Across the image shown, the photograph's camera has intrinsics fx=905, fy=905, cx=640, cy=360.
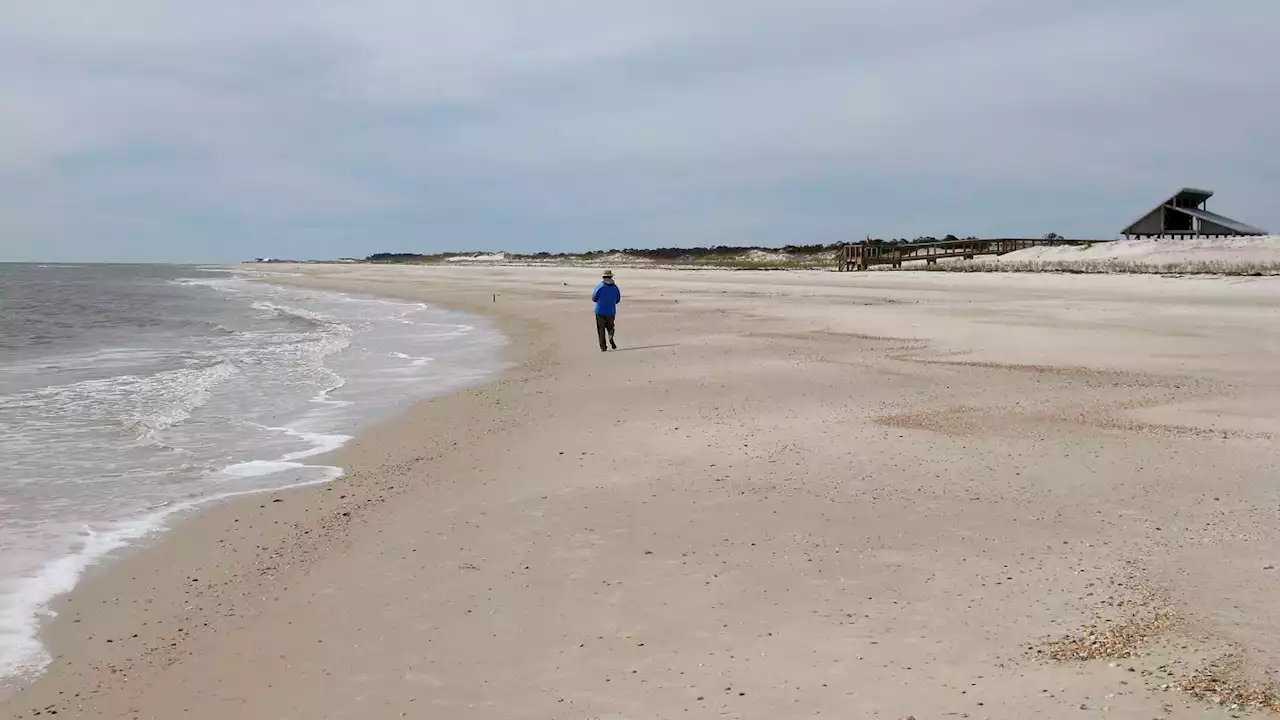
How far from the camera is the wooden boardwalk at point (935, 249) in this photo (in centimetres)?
5206

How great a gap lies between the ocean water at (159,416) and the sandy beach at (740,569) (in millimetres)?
513

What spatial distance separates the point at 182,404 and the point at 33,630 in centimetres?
831

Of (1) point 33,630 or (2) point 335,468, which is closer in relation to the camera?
(1) point 33,630

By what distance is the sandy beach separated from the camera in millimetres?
4102

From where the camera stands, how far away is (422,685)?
427cm

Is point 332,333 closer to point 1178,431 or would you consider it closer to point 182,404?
point 182,404

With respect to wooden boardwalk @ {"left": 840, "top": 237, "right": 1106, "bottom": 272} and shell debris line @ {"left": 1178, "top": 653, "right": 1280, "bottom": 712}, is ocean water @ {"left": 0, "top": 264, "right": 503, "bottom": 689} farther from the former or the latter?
wooden boardwalk @ {"left": 840, "top": 237, "right": 1106, "bottom": 272}

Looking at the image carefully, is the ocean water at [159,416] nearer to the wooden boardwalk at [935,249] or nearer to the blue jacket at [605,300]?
the blue jacket at [605,300]

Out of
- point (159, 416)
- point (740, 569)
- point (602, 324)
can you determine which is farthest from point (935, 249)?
point (740, 569)

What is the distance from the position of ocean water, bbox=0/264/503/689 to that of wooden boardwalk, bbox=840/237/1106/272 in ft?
100

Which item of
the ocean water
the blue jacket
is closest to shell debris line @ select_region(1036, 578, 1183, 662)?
the ocean water

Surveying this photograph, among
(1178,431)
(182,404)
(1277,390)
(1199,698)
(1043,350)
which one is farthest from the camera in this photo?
(1043,350)

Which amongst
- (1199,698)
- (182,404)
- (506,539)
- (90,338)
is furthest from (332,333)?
(1199,698)

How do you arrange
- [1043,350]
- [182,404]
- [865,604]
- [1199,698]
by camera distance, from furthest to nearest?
[1043,350] < [182,404] < [865,604] < [1199,698]
